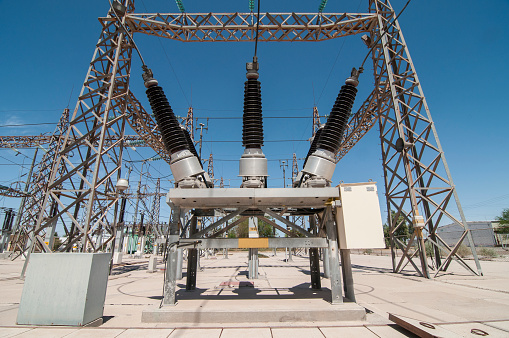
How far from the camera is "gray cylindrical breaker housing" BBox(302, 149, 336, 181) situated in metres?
6.26

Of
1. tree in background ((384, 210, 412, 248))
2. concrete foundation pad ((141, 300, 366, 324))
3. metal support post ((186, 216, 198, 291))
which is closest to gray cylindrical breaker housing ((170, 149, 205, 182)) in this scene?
metal support post ((186, 216, 198, 291))

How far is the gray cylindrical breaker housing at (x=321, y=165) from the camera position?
20.5ft

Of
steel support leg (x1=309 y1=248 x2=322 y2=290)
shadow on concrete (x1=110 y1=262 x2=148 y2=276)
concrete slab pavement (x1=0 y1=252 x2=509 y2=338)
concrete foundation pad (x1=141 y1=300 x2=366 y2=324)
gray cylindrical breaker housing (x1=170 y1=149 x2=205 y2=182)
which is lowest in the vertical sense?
shadow on concrete (x1=110 y1=262 x2=148 y2=276)

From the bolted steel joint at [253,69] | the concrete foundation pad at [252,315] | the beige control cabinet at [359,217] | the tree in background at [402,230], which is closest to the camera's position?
the concrete foundation pad at [252,315]

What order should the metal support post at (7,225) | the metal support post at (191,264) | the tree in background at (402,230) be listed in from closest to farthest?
the metal support post at (191,264) → the tree in background at (402,230) → the metal support post at (7,225)

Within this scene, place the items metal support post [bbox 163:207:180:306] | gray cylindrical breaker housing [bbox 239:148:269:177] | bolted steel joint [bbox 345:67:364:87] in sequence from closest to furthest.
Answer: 1. metal support post [bbox 163:207:180:306]
2. gray cylindrical breaker housing [bbox 239:148:269:177]
3. bolted steel joint [bbox 345:67:364:87]

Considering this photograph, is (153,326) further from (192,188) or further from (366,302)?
(366,302)

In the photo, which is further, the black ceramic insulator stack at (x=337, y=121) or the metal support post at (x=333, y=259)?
the black ceramic insulator stack at (x=337, y=121)

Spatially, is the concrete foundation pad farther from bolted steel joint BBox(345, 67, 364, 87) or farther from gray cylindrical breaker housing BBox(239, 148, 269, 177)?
bolted steel joint BBox(345, 67, 364, 87)

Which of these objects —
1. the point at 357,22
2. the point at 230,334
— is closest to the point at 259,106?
the point at 230,334

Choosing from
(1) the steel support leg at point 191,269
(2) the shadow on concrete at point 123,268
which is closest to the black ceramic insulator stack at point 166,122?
(1) the steel support leg at point 191,269

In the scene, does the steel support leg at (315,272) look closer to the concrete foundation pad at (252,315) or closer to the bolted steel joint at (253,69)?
the concrete foundation pad at (252,315)

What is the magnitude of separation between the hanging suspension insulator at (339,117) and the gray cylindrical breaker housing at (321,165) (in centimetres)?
21

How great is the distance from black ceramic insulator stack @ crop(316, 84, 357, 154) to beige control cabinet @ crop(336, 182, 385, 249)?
1.21m
